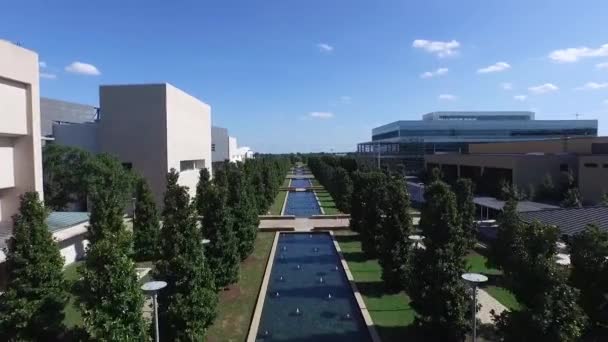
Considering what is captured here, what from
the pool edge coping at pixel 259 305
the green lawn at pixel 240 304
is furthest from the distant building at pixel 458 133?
the green lawn at pixel 240 304

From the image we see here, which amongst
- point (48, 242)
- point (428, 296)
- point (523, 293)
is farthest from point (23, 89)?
point (523, 293)

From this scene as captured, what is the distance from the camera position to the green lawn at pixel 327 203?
129ft

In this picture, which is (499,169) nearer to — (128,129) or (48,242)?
(128,129)

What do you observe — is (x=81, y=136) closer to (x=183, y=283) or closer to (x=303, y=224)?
(x=303, y=224)

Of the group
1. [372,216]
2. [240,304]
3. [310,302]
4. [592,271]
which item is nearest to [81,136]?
[372,216]

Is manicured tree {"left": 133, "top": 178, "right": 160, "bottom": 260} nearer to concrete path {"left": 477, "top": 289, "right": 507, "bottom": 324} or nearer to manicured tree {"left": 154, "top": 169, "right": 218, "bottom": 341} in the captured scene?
manicured tree {"left": 154, "top": 169, "right": 218, "bottom": 341}

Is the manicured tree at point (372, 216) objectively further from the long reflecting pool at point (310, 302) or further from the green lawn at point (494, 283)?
the green lawn at point (494, 283)

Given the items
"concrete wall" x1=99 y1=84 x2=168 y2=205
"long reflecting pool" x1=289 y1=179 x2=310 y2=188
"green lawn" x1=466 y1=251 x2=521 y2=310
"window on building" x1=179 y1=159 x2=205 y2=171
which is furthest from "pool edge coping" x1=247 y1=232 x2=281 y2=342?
"long reflecting pool" x1=289 y1=179 x2=310 y2=188

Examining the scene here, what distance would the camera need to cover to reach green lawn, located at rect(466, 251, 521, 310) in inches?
588

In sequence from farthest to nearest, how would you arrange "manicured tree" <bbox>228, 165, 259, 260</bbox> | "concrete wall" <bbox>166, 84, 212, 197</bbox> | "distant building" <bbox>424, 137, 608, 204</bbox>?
1. "concrete wall" <bbox>166, 84, 212, 197</bbox>
2. "distant building" <bbox>424, 137, 608, 204</bbox>
3. "manicured tree" <bbox>228, 165, 259, 260</bbox>

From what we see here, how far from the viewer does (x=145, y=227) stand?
21859 millimetres

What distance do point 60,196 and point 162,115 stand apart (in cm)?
1018

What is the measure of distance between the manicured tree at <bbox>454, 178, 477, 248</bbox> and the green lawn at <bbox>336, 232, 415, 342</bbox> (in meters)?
5.15

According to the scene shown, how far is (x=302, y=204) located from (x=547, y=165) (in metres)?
23.4
